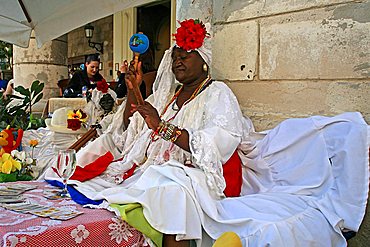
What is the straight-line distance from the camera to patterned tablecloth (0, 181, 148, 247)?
153 cm

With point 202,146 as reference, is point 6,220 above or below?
below

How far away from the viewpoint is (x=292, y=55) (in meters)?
2.64

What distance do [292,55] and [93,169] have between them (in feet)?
4.80

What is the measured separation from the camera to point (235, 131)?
2312 millimetres

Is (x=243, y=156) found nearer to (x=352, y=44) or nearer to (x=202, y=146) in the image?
(x=202, y=146)

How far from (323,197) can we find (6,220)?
5.03 ft

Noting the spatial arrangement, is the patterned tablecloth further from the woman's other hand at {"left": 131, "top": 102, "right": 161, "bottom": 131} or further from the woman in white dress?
the woman's other hand at {"left": 131, "top": 102, "right": 161, "bottom": 131}

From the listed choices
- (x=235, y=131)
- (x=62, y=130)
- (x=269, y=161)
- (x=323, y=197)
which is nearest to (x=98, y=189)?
(x=235, y=131)

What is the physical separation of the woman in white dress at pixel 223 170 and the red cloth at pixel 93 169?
0.13 ft

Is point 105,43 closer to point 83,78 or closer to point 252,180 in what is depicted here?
point 83,78

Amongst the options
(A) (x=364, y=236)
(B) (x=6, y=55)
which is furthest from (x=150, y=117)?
(B) (x=6, y=55)

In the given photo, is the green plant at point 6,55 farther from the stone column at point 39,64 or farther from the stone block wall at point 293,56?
the stone block wall at point 293,56

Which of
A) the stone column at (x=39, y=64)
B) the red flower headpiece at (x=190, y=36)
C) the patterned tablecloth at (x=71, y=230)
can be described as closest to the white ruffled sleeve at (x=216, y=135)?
the red flower headpiece at (x=190, y=36)

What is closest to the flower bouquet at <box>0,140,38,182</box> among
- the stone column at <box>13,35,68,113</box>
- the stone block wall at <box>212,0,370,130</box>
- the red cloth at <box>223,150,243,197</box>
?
the red cloth at <box>223,150,243,197</box>
